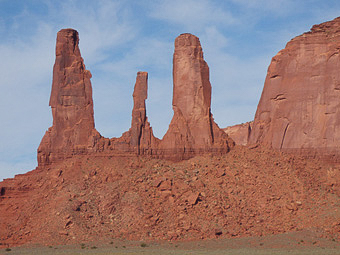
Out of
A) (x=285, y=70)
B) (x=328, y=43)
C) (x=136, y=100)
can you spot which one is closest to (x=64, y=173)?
(x=136, y=100)

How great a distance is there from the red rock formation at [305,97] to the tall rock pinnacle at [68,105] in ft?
60.8

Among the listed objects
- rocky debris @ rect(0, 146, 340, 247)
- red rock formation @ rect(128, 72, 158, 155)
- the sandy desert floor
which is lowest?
the sandy desert floor

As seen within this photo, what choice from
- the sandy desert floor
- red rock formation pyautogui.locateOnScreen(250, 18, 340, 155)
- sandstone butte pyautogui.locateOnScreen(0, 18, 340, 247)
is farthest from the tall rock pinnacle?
red rock formation pyautogui.locateOnScreen(250, 18, 340, 155)

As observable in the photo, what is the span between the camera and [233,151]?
6475 centimetres

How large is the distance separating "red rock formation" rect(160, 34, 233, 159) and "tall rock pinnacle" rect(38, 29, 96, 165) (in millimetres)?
8254

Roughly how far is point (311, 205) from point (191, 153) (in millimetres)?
13193

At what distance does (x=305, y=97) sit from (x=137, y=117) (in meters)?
17.6

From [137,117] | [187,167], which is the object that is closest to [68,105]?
[137,117]

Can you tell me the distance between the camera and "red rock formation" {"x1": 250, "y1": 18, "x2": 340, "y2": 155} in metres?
64.8

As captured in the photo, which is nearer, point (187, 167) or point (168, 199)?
Result: point (168, 199)

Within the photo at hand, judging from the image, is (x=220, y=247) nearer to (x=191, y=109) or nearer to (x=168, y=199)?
(x=168, y=199)

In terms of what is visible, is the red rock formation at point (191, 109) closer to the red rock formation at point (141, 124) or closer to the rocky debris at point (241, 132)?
the red rock formation at point (141, 124)

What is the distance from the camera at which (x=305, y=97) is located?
6588cm

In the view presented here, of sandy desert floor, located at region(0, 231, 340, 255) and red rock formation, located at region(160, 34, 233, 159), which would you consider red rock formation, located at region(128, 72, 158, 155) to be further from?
sandy desert floor, located at region(0, 231, 340, 255)
